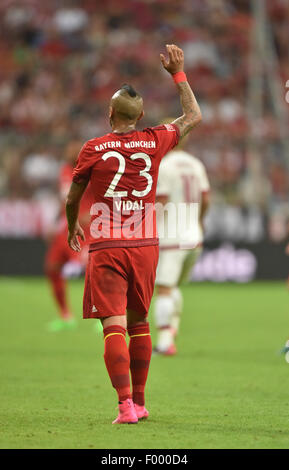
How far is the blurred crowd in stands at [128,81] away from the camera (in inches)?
840

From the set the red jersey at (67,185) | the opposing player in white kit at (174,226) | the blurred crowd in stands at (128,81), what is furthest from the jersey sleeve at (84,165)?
the blurred crowd in stands at (128,81)

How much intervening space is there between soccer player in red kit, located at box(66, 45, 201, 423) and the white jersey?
3.87 meters

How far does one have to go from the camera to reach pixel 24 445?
5.30 m

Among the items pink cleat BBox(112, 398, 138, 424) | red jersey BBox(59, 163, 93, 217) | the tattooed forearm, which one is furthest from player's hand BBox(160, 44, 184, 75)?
red jersey BBox(59, 163, 93, 217)

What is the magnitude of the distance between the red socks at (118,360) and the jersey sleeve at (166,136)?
1.23 metres

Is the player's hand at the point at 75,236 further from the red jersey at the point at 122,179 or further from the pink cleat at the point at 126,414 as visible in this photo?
the pink cleat at the point at 126,414

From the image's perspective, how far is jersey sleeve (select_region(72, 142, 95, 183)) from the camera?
6.10 meters

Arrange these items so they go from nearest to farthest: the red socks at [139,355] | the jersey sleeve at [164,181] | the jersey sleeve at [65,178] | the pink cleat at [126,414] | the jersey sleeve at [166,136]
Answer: the pink cleat at [126,414]
the jersey sleeve at [166,136]
the red socks at [139,355]
the jersey sleeve at [164,181]
the jersey sleeve at [65,178]

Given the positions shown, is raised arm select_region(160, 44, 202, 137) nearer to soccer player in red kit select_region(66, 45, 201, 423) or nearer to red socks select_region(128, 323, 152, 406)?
soccer player in red kit select_region(66, 45, 201, 423)

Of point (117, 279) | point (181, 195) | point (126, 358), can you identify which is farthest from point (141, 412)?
point (181, 195)

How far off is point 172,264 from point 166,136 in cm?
411

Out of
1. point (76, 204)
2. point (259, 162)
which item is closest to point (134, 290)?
point (76, 204)

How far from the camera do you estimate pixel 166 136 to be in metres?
6.32
